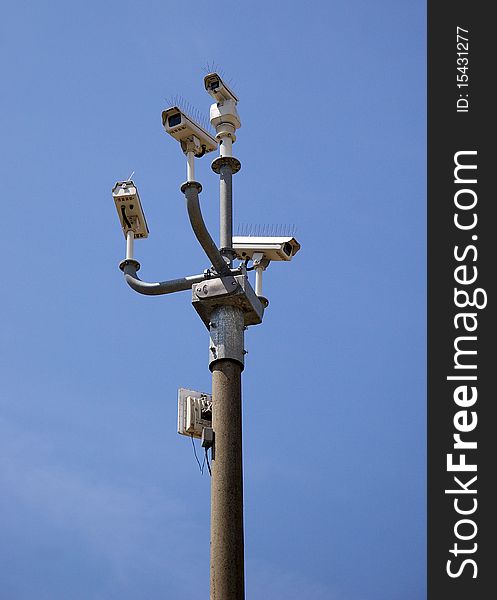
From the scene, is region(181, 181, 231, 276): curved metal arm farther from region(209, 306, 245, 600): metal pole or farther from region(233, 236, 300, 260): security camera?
region(233, 236, 300, 260): security camera

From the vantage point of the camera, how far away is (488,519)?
1377 centimetres

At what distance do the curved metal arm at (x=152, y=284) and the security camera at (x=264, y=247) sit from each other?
108 centimetres

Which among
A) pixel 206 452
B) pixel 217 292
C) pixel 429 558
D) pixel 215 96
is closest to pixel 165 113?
pixel 215 96

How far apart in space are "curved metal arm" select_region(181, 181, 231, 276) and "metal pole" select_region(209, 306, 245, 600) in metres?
0.49

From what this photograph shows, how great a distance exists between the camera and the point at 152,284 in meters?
14.0

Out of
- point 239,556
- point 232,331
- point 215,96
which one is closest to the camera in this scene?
point 239,556

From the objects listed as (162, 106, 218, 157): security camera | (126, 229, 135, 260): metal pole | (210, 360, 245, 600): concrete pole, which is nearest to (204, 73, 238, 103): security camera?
(162, 106, 218, 157): security camera

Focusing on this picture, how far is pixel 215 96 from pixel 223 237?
1846mm

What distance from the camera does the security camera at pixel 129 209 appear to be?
1484 cm

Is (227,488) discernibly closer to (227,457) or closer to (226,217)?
(227,457)

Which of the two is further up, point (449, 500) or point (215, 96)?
point (215, 96)

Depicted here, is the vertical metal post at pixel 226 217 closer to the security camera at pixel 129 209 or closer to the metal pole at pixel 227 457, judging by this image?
the metal pole at pixel 227 457

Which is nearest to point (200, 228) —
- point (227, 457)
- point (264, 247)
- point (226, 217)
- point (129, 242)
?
point (226, 217)

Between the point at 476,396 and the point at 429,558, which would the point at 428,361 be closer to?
the point at 476,396
